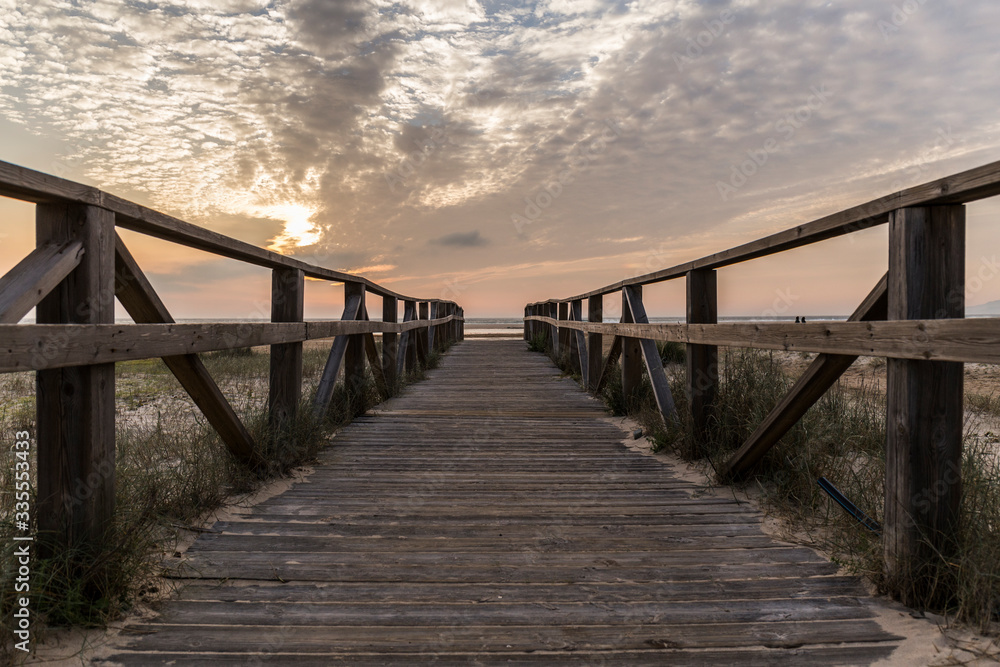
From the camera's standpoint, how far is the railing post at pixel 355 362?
19.5 ft

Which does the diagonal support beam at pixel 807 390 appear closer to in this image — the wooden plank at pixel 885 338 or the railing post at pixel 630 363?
the wooden plank at pixel 885 338

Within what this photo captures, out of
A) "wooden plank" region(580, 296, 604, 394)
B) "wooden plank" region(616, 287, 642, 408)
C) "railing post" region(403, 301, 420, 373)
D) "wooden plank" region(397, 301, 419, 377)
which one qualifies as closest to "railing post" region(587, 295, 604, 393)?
"wooden plank" region(580, 296, 604, 394)

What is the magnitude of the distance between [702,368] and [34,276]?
12.6 feet

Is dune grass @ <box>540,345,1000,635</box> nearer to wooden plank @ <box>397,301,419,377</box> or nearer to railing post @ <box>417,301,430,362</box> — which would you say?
wooden plank @ <box>397,301,419,377</box>

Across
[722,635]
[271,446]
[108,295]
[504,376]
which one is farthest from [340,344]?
[504,376]

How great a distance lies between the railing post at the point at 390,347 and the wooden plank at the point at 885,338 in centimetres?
506

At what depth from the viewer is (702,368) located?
13.5 ft

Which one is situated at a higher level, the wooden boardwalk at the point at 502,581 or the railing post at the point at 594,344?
the railing post at the point at 594,344

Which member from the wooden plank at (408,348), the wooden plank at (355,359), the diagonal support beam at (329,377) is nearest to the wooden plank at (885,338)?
the diagonal support beam at (329,377)

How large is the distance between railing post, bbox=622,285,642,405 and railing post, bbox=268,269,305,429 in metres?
3.28

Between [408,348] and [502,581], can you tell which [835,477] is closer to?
[502,581]

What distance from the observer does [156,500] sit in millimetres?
2844

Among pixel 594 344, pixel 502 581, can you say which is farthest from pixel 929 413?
pixel 594 344

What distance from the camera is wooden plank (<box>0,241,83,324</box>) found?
177cm
